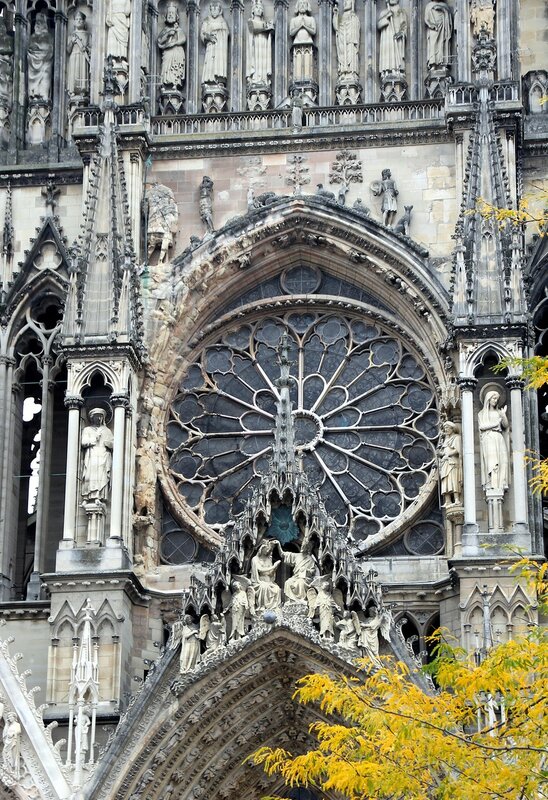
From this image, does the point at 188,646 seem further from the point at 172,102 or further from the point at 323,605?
the point at 172,102

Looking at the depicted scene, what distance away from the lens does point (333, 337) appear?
2744 cm

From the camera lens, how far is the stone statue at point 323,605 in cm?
2419

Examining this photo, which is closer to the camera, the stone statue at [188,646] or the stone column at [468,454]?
the stone statue at [188,646]

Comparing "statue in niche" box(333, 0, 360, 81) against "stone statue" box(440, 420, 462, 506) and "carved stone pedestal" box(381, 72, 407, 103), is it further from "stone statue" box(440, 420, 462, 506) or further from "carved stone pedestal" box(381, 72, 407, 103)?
"stone statue" box(440, 420, 462, 506)

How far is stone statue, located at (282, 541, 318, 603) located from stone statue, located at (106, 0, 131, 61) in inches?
302

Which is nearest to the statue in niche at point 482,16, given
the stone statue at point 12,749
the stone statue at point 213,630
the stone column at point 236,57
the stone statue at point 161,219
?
the stone column at point 236,57

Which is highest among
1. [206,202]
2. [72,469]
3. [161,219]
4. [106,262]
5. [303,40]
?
[303,40]

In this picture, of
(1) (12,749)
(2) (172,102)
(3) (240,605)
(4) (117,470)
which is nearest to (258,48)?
(2) (172,102)

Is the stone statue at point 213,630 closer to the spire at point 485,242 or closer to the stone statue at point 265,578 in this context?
the stone statue at point 265,578

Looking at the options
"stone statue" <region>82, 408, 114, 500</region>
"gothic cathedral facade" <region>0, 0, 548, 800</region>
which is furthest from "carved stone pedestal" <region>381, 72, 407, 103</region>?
"stone statue" <region>82, 408, 114, 500</region>

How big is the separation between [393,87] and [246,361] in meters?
4.17

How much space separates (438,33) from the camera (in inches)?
1105

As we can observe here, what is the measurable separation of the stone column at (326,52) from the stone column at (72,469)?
17.9 feet

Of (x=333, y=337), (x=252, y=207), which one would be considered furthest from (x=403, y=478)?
(x=252, y=207)
